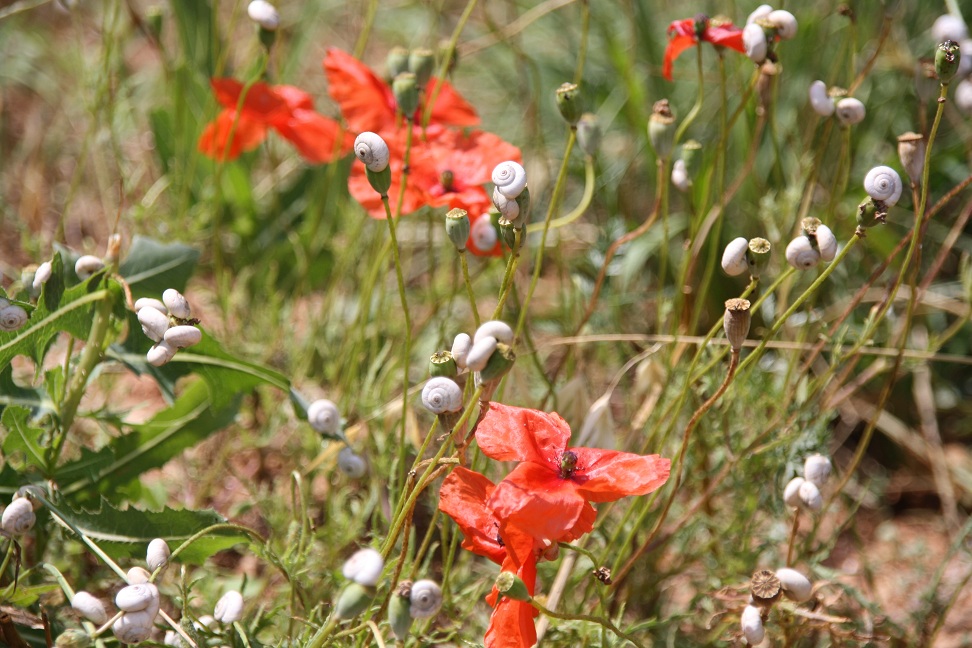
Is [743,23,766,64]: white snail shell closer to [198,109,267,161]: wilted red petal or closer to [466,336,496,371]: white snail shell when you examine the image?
[466,336,496,371]: white snail shell

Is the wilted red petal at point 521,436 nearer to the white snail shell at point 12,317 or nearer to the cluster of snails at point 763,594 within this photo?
the cluster of snails at point 763,594

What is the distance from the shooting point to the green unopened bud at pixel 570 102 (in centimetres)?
97

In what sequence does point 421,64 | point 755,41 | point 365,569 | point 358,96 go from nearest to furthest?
point 365,569 < point 755,41 < point 421,64 < point 358,96

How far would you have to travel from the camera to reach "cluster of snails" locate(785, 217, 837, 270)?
83 centimetres

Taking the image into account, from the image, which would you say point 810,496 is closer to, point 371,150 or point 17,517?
point 371,150

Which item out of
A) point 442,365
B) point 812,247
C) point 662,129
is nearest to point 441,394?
point 442,365

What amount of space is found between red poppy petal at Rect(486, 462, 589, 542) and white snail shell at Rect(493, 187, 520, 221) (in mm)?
214

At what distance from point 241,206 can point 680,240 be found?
79cm

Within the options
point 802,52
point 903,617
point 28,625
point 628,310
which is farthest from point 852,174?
point 28,625

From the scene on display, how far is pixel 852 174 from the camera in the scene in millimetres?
1756

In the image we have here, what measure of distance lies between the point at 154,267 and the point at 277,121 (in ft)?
1.17

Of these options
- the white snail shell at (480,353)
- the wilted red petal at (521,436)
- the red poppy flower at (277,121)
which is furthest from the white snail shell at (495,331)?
the red poppy flower at (277,121)

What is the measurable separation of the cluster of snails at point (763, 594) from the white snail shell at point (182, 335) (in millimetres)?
547

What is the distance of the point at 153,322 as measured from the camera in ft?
2.71
